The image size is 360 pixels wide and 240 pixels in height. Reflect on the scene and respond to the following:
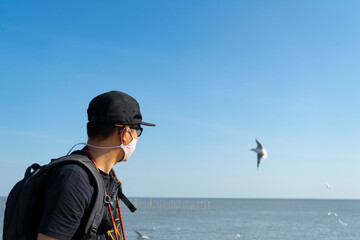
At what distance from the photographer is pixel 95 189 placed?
2322mm

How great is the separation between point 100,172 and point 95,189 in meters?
0.27

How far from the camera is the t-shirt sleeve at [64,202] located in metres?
2.19

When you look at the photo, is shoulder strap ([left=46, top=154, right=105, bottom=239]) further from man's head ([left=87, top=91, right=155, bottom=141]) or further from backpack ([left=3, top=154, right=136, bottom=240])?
man's head ([left=87, top=91, right=155, bottom=141])

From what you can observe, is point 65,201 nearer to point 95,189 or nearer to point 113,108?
point 95,189

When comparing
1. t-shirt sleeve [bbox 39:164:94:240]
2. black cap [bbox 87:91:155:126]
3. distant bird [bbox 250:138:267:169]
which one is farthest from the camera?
distant bird [bbox 250:138:267:169]

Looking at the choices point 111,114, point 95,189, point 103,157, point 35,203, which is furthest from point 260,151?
point 35,203

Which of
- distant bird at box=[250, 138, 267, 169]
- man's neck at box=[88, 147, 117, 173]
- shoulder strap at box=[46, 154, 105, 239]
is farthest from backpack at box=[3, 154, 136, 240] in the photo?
distant bird at box=[250, 138, 267, 169]

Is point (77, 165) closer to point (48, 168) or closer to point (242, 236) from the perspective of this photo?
point (48, 168)

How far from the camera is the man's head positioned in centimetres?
252

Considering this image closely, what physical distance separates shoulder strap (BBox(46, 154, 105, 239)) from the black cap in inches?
12.0

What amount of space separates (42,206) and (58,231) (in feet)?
0.68

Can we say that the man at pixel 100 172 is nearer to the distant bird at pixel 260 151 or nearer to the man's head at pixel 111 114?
the man's head at pixel 111 114

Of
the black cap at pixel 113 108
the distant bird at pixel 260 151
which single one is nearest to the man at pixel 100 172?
the black cap at pixel 113 108

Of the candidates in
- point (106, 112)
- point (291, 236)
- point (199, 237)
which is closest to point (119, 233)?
point (106, 112)
